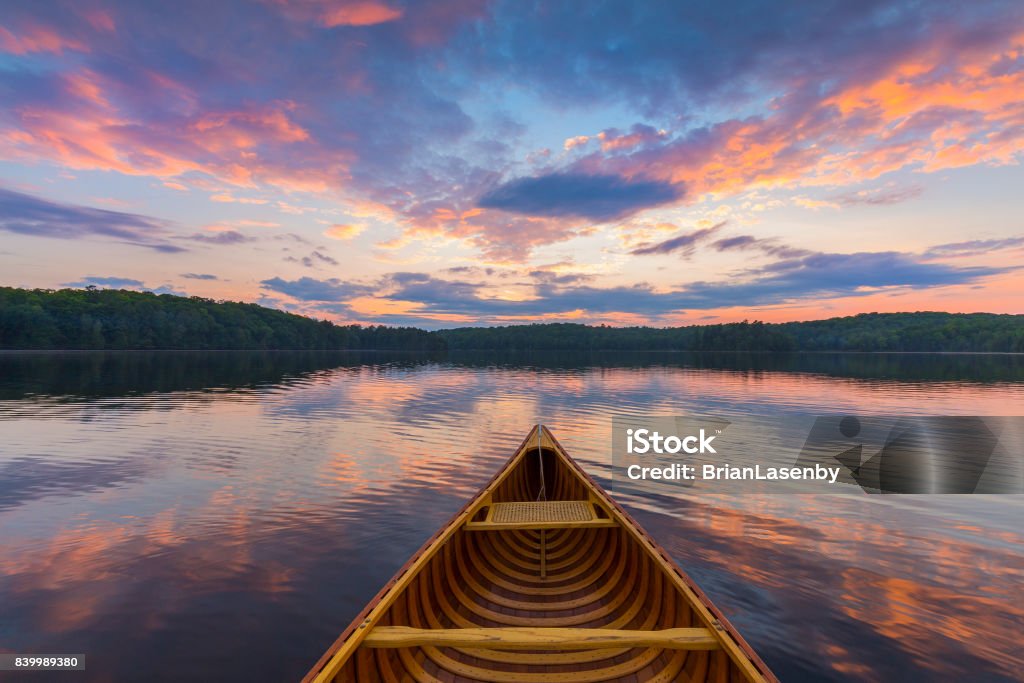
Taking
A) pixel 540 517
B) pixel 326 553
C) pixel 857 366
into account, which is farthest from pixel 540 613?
pixel 857 366

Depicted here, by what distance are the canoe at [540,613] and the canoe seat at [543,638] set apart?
0.01 meters

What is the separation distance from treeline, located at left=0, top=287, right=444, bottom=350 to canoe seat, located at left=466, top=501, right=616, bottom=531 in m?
171

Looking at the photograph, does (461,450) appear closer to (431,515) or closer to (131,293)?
(431,515)

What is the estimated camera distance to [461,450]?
73.9 feet

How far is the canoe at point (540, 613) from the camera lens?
4645mm

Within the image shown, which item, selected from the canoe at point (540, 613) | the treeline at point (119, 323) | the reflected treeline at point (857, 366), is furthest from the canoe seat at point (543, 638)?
the treeline at point (119, 323)

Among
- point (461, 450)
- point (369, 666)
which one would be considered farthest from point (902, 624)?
point (461, 450)

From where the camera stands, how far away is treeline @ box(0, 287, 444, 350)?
131m

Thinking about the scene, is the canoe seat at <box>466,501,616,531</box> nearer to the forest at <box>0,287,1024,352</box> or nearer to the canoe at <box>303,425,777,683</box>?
the canoe at <box>303,425,777,683</box>

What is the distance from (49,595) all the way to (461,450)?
1508cm

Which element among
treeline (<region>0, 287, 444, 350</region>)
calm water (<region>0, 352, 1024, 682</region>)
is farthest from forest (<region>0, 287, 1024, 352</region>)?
calm water (<region>0, 352, 1024, 682</region>)

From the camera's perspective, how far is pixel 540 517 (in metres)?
9.12

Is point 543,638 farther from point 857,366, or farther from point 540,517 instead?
point 857,366

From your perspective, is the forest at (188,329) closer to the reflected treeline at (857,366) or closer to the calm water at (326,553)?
the reflected treeline at (857,366)
